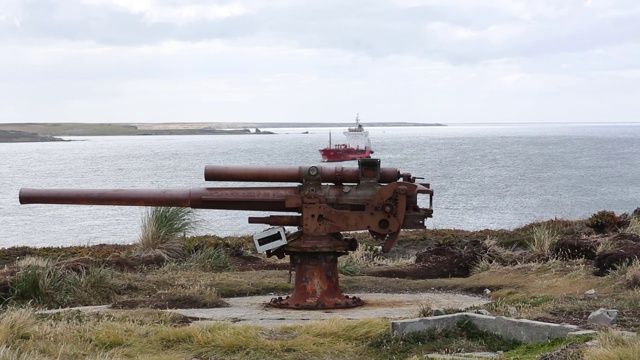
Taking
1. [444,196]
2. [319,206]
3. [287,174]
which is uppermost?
[287,174]

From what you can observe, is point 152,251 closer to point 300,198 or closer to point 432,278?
point 432,278

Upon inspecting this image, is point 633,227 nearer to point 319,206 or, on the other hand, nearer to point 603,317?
point 319,206

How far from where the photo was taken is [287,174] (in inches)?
411

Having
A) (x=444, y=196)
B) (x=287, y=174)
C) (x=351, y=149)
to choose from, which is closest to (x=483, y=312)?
(x=287, y=174)

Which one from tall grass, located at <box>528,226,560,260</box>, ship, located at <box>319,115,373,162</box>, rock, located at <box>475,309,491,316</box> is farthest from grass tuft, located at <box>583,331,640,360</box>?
ship, located at <box>319,115,373,162</box>

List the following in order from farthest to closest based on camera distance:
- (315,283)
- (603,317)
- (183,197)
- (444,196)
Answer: (444,196), (183,197), (315,283), (603,317)

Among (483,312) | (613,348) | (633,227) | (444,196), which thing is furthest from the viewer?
(444,196)

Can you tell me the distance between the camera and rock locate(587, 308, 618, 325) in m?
8.13

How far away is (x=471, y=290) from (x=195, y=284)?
366 cm

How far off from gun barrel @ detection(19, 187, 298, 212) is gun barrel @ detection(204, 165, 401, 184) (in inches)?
6.4

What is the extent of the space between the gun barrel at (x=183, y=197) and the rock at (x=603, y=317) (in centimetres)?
364

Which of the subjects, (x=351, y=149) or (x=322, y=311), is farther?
(x=351, y=149)

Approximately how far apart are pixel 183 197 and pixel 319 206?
1.64 metres

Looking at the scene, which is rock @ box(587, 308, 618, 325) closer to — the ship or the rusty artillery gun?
the rusty artillery gun
